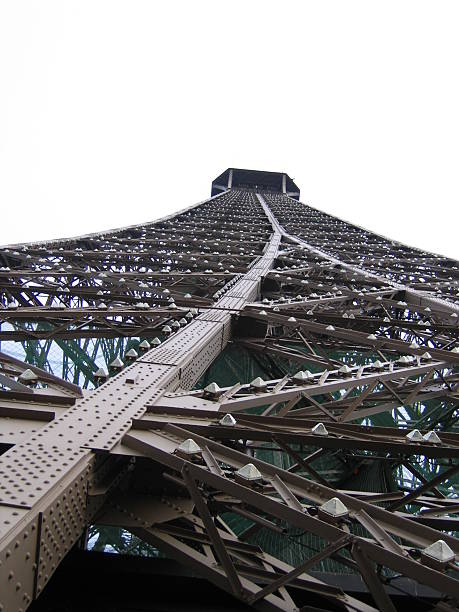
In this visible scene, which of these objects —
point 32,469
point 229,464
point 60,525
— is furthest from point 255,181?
point 60,525

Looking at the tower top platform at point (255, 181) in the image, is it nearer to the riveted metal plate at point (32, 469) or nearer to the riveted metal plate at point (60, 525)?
the riveted metal plate at point (32, 469)

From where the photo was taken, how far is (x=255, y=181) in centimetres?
5931

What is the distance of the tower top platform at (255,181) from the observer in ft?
191

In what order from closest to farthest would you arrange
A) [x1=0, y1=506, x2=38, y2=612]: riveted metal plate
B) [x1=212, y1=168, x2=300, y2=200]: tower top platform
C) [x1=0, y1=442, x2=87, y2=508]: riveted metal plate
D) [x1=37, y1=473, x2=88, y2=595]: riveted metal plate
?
[x1=0, y1=506, x2=38, y2=612]: riveted metal plate
[x1=37, y1=473, x2=88, y2=595]: riveted metal plate
[x1=0, y1=442, x2=87, y2=508]: riveted metal plate
[x1=212, y1=168, x2=300, y2=200]: tower top platform

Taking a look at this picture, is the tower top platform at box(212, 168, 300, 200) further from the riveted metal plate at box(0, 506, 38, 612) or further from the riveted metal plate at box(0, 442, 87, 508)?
the riveted metal plate at box(0, 506, 38, 612)

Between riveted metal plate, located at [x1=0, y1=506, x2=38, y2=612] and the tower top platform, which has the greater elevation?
the tower top platform

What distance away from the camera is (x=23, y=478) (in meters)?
3.36

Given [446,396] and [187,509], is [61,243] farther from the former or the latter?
[187,509]

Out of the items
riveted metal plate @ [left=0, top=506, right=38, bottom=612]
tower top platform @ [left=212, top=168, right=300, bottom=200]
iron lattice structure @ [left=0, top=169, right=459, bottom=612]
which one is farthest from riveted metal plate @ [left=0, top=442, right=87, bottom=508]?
tower top platform @ [left=212, top=168, right=300, bottom=200]

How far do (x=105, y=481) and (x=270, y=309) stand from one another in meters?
5.84

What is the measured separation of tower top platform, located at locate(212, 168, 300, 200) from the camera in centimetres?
5825

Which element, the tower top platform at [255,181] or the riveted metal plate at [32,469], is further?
the tower top platform at [255,181]

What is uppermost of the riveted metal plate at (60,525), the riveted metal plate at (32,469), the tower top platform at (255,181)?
the tower top platform at (255,181)

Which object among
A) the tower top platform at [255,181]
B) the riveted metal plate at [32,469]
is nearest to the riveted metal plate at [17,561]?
the riveted metal plate at [32,469]
